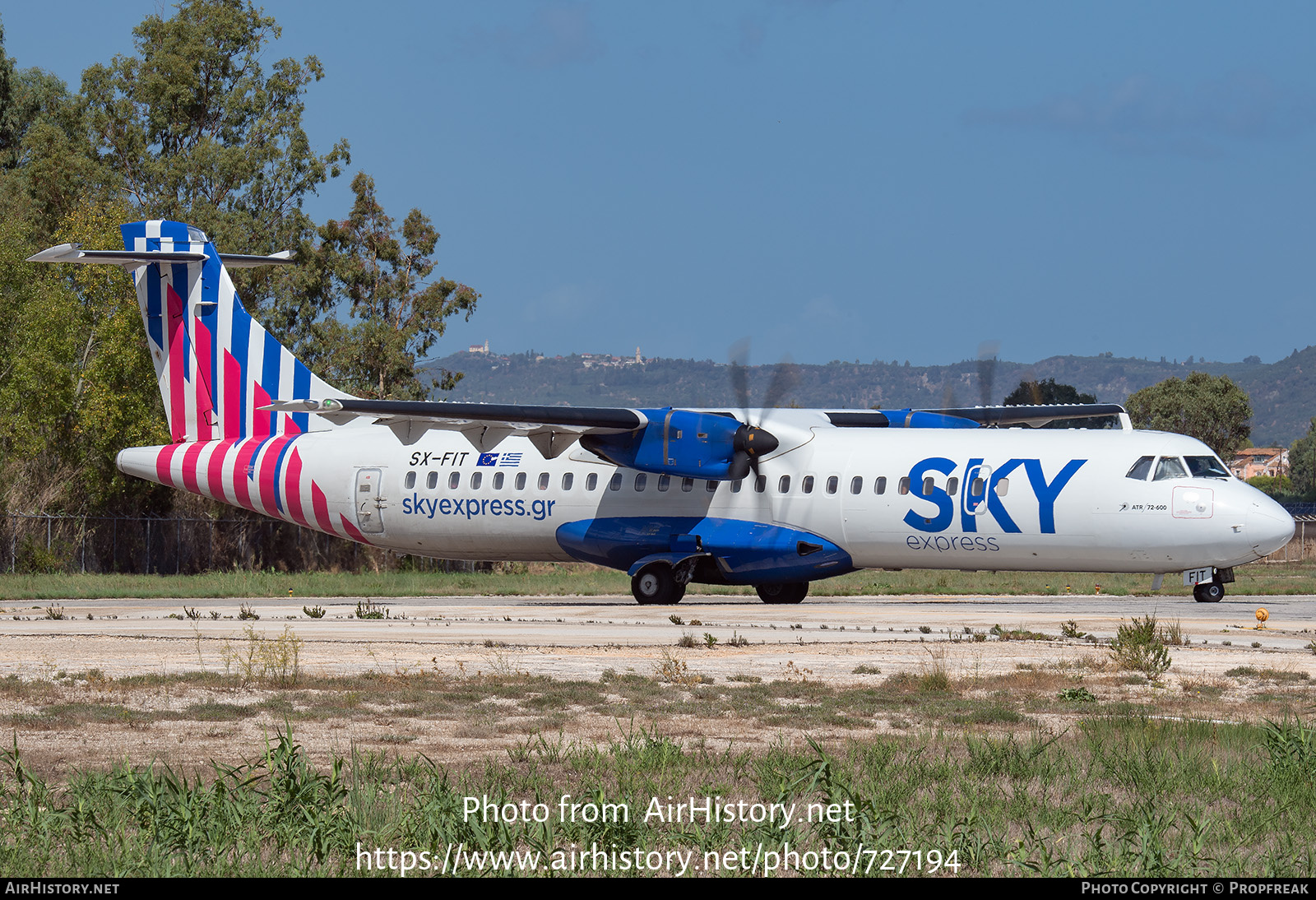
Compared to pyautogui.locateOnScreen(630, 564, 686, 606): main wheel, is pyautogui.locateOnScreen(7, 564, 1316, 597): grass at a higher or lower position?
lower

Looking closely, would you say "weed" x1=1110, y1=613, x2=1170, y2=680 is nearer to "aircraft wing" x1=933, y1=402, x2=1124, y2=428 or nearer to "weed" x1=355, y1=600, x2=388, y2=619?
"weed" x1=355, y1=600, x2=388, y2=619

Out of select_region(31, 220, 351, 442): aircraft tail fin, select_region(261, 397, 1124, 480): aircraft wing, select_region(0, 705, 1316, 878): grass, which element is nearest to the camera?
select_region(0, 705, 1316, 878): grass

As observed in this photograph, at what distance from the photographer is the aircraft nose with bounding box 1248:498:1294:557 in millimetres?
23469

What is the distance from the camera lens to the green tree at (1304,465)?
16470 cm

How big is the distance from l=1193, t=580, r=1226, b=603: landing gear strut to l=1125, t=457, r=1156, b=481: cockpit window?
288 centimetres

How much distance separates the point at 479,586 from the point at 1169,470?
1937 centimetres

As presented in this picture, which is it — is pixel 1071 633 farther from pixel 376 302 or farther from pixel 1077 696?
pixel 376 302

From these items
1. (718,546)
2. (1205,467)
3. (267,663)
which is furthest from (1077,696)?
(718,546)

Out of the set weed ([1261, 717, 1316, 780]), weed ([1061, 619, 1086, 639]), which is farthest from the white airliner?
weed ([1261, 717, 1316, 780])

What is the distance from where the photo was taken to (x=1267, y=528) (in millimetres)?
23453

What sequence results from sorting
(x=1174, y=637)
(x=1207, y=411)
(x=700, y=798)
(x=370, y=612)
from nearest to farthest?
(x=700, y=798) < (x=1174, y=637) < (x=370, y=612) < (x=1207, y=411)
